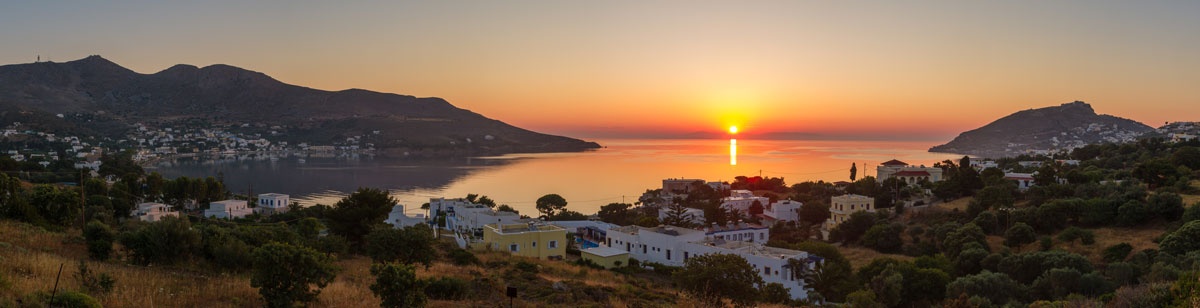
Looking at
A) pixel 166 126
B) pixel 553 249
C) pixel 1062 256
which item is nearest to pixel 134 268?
pixel 553 249

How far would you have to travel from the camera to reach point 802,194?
152 ft

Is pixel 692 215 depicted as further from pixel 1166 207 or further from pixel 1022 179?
pixel 1022 179

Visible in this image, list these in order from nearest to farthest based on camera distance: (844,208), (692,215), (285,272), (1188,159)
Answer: (285,272) < (1188,159) < (844,208) < (692,215)

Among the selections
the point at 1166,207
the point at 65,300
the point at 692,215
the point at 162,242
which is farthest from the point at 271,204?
the point at 1166,207

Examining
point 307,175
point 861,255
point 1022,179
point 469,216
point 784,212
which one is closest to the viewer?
point 861,255

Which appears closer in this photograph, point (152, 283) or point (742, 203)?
point (152, 283)

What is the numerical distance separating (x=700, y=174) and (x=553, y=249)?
63.9 metres

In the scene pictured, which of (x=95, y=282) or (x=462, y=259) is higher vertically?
(x=95, y=282)

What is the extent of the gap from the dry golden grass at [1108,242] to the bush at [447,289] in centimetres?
2236

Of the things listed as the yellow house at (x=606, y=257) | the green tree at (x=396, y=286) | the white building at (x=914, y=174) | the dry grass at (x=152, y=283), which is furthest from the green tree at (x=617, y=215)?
the green tree at (x=396, y=286)

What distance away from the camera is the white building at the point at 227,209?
112 ft

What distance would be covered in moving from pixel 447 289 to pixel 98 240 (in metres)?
5.25

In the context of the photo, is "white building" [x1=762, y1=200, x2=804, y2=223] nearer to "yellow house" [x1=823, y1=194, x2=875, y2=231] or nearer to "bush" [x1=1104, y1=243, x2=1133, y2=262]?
"yellow house" [x1=823, y1=194, x2=875, y2=231]

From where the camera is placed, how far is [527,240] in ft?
73.8
